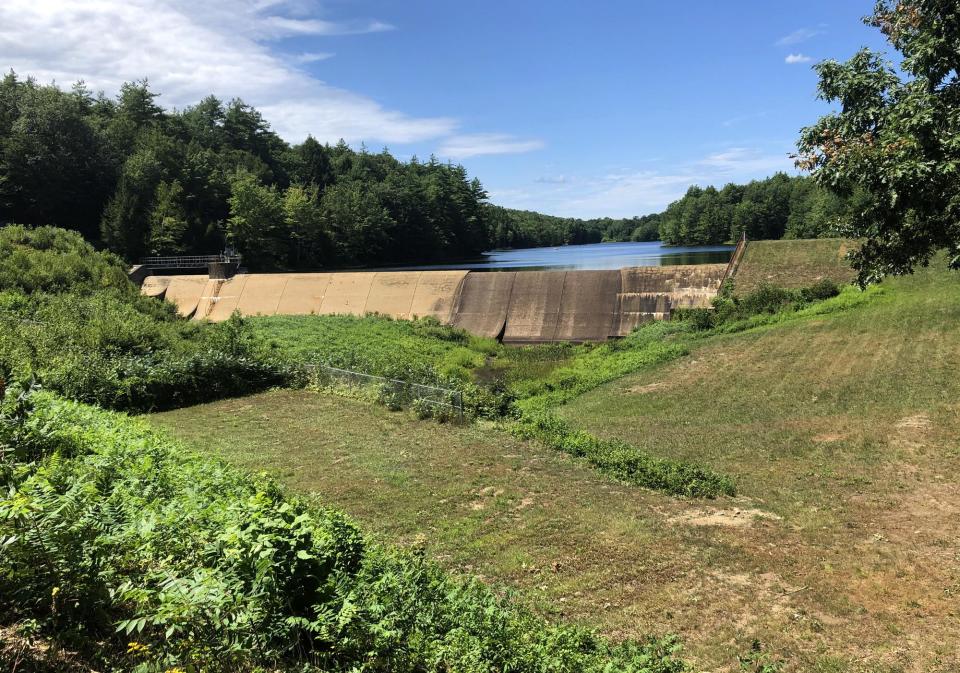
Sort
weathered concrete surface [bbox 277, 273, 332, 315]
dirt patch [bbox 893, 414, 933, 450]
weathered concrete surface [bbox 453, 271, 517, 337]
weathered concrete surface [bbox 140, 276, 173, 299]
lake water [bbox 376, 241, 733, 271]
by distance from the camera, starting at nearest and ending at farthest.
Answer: dirt patch [bbox 893, 414, 933, 450], weathered concrete surface [bbox 453, 271, 517, 337], weathered concrete surface [bbox 277, 273, 332, 315], weathered concrete surface [bbox 140, 276, 173, 299], lake water [bbox 376, 241, 733, 271]

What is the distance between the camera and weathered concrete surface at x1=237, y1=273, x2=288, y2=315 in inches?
1516

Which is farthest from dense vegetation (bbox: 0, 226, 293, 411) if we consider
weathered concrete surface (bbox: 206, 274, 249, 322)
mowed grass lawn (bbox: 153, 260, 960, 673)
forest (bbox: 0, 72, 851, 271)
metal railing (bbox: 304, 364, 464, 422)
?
forest (bbox: 0, 72, 851, 271)

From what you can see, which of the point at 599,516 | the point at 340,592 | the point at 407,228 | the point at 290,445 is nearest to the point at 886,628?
the point at 599,516

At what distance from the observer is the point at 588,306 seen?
31.0 m

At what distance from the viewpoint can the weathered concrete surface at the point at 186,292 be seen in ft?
134

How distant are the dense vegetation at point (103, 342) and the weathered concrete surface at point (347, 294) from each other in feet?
34.9

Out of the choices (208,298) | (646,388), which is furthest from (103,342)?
(208,298)

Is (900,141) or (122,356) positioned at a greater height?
(900,141)

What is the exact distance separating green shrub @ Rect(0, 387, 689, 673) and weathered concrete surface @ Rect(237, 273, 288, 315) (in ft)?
113

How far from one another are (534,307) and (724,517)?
919 inches

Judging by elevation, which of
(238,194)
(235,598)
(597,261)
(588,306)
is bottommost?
(235,598)

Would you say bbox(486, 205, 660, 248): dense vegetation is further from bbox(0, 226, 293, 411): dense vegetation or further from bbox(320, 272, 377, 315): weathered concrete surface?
bbox(0, 226, 293, 411): dense vegetation

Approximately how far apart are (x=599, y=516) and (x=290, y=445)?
7.27 metres

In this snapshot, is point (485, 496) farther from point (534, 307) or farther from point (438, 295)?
point (438, 295)
